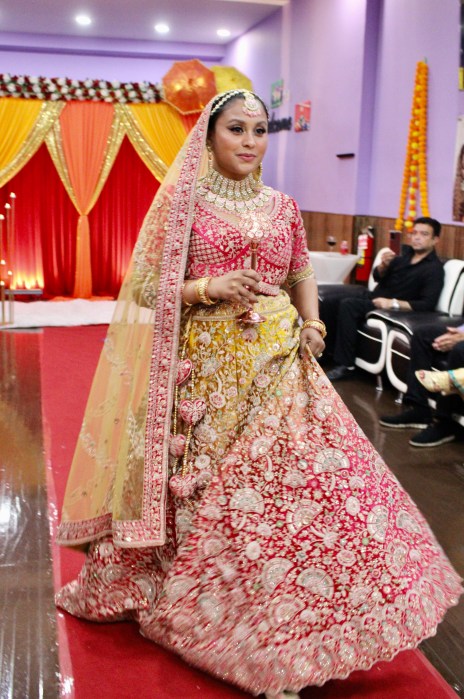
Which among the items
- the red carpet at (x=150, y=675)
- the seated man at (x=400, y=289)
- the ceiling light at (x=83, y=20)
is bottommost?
the red carpet at (x=150, y=675)

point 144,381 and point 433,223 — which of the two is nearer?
point 144,381

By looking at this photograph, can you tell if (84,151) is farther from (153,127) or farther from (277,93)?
(277,93)

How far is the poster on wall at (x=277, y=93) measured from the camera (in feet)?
29.8

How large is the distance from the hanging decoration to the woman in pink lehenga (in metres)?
6.35

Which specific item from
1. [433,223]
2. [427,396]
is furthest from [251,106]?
[433,223]

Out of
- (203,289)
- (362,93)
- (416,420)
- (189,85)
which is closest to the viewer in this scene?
(203,289)

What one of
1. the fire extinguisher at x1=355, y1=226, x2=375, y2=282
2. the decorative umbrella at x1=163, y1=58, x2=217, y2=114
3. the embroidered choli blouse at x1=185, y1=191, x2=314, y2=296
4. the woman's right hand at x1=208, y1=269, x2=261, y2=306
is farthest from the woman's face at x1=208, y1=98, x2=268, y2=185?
the decorative umbrella at x1=163, y1=58, x2=217, y2=114

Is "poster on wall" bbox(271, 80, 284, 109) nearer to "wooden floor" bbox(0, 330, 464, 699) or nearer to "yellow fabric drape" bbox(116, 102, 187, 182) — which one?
"yellow fabric drape" bbox(116, 102, 187, 182)

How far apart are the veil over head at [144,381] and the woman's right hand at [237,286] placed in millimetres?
106

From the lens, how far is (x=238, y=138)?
2.01 metres

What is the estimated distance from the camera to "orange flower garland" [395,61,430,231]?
577cm

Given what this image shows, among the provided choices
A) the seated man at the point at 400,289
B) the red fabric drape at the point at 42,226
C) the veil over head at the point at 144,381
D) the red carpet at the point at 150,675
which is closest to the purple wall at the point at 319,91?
the seated man at the point at 400,289

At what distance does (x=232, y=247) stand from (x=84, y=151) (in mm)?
6538

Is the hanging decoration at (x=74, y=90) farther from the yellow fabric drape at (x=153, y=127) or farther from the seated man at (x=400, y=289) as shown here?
the seated man at (x=400, y=289)
